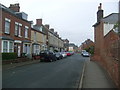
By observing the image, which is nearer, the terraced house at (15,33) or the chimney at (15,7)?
the terraced house at (15,33)

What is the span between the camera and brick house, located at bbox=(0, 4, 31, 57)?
79.2 feet

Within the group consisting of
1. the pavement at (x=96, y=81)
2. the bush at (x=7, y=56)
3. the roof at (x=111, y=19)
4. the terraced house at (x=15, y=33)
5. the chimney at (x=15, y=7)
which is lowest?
the pavement at (x=96, y=81)

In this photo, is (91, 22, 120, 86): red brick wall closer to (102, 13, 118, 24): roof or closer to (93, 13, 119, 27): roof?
(93, 13, 119, 27): roof

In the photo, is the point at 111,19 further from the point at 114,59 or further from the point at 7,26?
the point at 114,59

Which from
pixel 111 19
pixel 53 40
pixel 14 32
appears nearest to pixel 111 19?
pixel 111 19

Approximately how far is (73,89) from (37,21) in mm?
45896

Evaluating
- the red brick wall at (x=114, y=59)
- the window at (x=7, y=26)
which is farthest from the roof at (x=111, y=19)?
the red brick wall at (x=114, y=59)

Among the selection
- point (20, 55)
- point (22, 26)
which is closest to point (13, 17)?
point (22, 26)

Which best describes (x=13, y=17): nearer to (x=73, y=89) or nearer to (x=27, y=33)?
(x=27, y=33)

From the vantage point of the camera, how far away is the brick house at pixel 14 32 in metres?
24.1

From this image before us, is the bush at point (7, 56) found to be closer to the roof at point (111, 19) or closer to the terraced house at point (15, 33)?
the terraced house at point (15, 33)

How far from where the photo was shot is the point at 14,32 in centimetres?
2750

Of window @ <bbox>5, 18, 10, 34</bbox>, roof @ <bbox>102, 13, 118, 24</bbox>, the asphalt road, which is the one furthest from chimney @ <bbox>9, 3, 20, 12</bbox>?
the asphalt road

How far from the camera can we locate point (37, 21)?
5341cm
